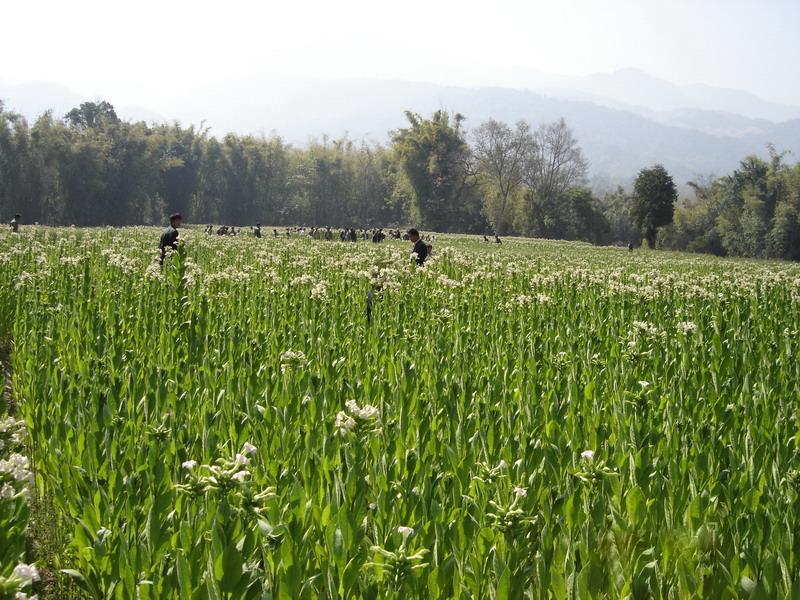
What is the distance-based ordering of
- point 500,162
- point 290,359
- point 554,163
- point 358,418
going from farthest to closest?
1. point 554,163
2. point 500,162
3. point 290,359
4. point 358,418

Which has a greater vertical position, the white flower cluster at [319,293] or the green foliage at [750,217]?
the green foliage at [750,217]

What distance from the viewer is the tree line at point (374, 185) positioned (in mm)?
66312

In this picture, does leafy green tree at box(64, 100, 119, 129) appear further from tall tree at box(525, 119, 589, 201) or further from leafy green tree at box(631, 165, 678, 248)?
leafy green tree at box(631, 165, 678, 248)

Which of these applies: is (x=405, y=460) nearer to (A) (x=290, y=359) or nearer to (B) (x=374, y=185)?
(A) (x=290, y=359)

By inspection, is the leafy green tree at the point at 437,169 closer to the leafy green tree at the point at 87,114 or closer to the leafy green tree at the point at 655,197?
the leafy green tree at the point at 655,197

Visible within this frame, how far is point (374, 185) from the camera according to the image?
10331 centimetres

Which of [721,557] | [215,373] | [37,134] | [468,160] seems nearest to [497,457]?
[721,557]

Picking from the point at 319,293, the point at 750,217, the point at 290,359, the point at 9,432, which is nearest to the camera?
the point at 9,432

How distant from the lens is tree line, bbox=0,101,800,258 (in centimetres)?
6631

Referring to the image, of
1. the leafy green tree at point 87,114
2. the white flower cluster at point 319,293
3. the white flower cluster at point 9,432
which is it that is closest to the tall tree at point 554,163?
the leafy green tree at point 87,114

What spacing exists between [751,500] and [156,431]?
3.94 m

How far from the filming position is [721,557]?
3.46 m

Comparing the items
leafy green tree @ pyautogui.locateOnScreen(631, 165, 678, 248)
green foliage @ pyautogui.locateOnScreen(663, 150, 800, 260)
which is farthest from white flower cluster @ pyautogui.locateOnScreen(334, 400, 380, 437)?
green foliage @ pyautogui.locateOnScreen(663, 150, 800, 260)

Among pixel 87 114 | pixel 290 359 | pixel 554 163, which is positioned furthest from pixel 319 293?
pixel 87 114
